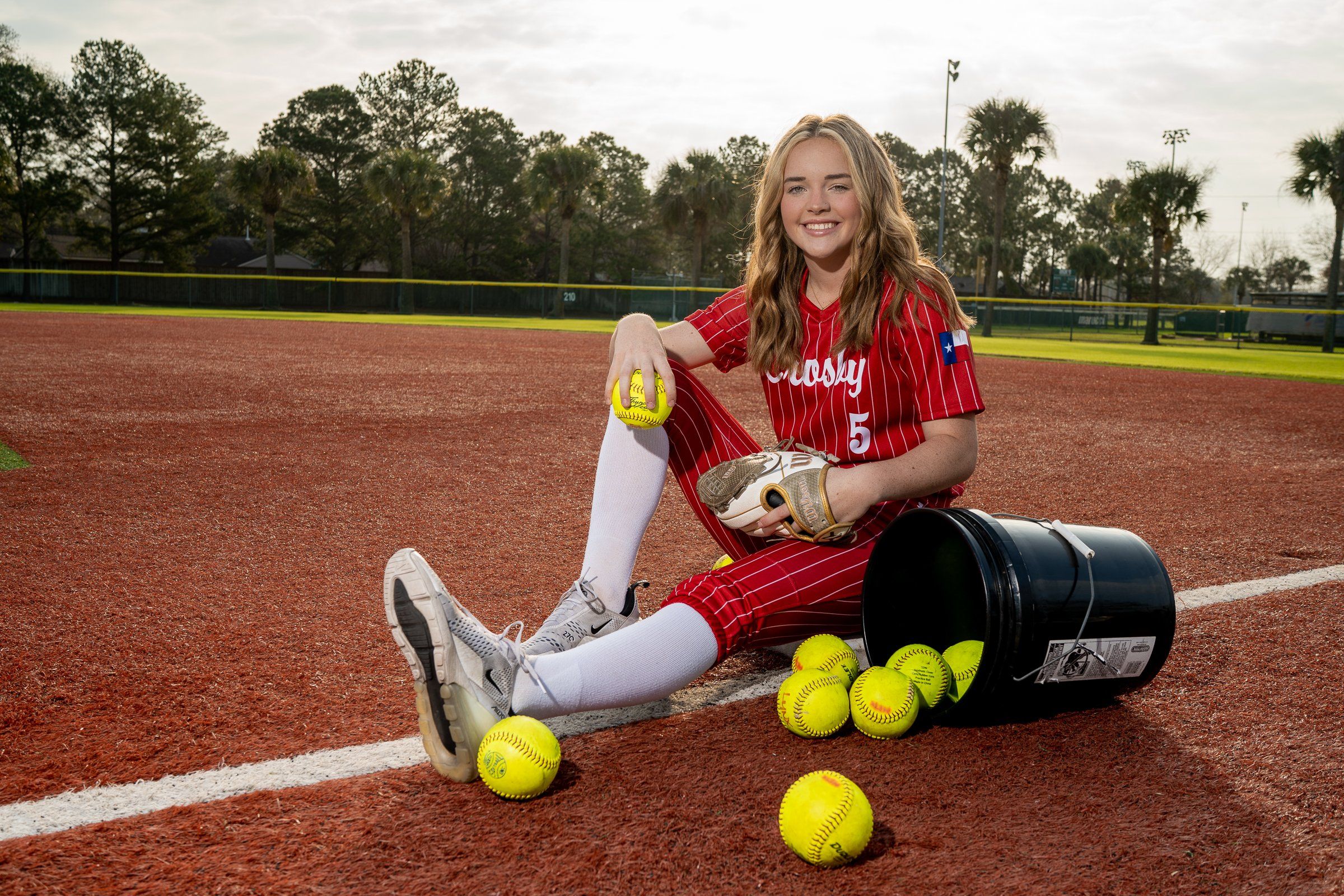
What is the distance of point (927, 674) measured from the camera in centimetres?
243

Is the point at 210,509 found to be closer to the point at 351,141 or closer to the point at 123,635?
the point at 123,635

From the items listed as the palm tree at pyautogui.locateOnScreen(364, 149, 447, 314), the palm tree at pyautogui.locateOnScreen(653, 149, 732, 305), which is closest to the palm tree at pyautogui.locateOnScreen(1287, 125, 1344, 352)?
the palm tree at pyautogui.locateOnScreen(653, 149, 732, 305)

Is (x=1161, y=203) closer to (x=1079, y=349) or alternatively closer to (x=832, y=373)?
(x=1079, y=349)

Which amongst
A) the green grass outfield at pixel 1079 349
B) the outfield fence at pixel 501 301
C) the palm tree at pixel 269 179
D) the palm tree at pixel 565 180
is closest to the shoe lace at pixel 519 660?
the green grass outfield at pixel 1079 349

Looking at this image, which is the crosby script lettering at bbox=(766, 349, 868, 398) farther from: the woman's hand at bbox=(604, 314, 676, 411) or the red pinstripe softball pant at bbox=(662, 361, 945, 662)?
the woman's hand at bbox=(604, 314, 676, 411)

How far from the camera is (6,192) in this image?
47844mm

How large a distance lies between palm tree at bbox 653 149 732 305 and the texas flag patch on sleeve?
2012 inches

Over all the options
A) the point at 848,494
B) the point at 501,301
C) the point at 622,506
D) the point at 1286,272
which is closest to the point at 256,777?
the point at 622,506

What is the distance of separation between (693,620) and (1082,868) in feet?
2.94

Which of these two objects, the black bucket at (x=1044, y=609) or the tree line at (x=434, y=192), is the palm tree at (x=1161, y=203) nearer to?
the tree line at (x=434, y=192)

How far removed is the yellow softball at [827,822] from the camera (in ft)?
5.93

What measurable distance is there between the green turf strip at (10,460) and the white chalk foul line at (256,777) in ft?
14.4

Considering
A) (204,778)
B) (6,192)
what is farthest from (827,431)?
(6,192)

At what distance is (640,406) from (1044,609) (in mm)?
1052
